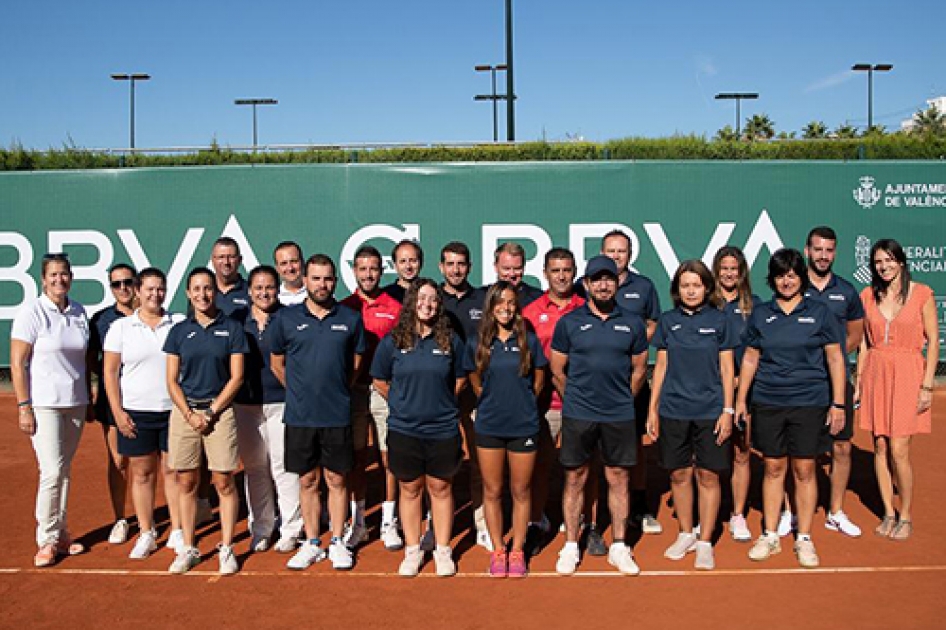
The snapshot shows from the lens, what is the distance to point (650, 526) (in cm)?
552

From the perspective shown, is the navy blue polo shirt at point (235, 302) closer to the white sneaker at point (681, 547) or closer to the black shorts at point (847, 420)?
the white sneaker at point (681, 547)

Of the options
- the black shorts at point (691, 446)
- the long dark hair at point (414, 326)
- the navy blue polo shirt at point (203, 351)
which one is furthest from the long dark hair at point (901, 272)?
the navy blue polo shirt at point (203, 351)

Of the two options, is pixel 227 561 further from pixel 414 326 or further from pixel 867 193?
pixel 867 193

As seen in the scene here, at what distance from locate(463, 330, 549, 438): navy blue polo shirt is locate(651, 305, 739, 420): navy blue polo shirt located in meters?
0.80

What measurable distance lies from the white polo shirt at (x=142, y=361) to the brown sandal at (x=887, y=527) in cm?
459

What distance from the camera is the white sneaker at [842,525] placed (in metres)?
5.34

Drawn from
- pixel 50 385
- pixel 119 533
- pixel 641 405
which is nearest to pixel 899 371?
pixel 641 405

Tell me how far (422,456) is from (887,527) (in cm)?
312

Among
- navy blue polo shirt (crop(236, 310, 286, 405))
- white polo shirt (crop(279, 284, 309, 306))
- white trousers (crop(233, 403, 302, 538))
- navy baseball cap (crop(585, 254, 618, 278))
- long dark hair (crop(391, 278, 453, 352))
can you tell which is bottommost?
white trousers (crop(233, 403, 302, 538))

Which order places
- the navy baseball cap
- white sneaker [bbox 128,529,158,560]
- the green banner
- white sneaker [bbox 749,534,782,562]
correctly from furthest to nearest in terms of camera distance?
the green banner
white sneaker [bbox 128,529,158,560]
white sneaker [bbox 749,534,782,562]
the navy baseball cap

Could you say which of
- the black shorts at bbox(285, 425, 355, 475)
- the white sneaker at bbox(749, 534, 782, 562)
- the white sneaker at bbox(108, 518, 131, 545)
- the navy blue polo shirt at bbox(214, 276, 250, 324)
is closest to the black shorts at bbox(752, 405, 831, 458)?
the white sneaker at bbox(749, 534, 782, 562)

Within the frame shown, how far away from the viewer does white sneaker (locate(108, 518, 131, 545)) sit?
543 cm

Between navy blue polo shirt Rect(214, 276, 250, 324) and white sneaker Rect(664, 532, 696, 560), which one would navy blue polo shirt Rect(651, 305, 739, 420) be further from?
navy blue polo shirt Rect(214, 276, 250, 324)

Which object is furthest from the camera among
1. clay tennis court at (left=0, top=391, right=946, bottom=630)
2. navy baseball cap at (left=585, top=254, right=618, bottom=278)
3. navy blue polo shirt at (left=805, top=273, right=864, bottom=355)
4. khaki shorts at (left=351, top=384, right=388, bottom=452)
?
khaki shorts at (left=351, top=384, right=388, bottom=452)
